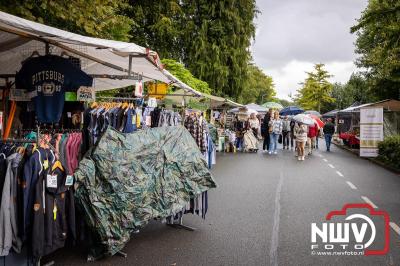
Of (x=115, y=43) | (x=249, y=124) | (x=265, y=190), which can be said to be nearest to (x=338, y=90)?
(x=249, y=124)

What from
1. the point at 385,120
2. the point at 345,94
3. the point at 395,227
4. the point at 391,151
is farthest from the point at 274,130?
the point at 345,94

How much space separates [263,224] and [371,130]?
542 inches

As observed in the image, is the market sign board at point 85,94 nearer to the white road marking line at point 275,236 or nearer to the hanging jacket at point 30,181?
the hanging jacket at point 30,181

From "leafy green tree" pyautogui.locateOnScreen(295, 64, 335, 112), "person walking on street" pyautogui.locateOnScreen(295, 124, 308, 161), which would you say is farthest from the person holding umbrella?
"leafy green tree" pyautogui.locateOnScreen(295, 64, 335, 112)

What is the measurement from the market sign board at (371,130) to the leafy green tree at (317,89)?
2358 inches

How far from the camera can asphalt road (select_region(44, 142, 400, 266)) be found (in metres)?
5.25

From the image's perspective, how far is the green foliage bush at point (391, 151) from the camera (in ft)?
50.3

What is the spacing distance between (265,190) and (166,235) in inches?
169

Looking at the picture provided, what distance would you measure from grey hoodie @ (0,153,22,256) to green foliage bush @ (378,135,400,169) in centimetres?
1408

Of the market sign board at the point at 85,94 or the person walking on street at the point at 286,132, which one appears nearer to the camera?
the market sign board at the point at 85,94

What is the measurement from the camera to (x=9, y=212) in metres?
4.25

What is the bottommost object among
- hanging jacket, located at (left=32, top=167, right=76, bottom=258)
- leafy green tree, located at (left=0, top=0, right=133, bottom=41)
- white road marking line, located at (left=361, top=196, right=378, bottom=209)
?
white road marking line, located at (left=361, top=196, right=378, bottom=209)

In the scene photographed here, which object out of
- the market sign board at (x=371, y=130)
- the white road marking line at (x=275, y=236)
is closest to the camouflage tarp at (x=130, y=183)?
the white road marking line at (x=275, y=236)

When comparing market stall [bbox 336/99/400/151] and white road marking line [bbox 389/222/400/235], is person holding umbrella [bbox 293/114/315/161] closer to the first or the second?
market stall [bbox 336/99/400/151]
